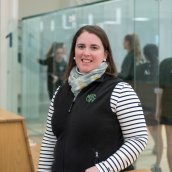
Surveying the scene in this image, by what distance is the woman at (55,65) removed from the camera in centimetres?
588

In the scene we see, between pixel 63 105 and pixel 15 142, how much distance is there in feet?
5.25

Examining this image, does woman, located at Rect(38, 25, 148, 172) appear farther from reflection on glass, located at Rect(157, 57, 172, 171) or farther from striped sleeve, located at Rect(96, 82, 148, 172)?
reflection on glass, located at Rect(157, 57, 172, 171)

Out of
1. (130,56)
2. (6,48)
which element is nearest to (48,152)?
(130,56)

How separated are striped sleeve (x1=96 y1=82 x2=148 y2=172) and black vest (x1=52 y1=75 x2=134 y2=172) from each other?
3 cm

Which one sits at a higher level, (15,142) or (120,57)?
(120,57)

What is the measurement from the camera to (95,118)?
167 cm

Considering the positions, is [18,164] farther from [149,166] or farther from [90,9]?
[90,9]

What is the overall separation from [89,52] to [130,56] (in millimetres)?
2456

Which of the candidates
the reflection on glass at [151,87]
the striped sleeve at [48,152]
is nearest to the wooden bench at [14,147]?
A: the reflection on glass at [151,87]

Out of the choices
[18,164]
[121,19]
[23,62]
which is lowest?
[18,164]

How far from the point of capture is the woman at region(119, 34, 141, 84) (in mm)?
4062

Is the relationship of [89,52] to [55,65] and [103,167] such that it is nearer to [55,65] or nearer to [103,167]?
[103,167]

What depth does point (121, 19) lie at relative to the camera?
442 centimetres

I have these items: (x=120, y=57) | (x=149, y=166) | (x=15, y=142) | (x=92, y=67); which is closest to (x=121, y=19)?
(x=120, y=57)
